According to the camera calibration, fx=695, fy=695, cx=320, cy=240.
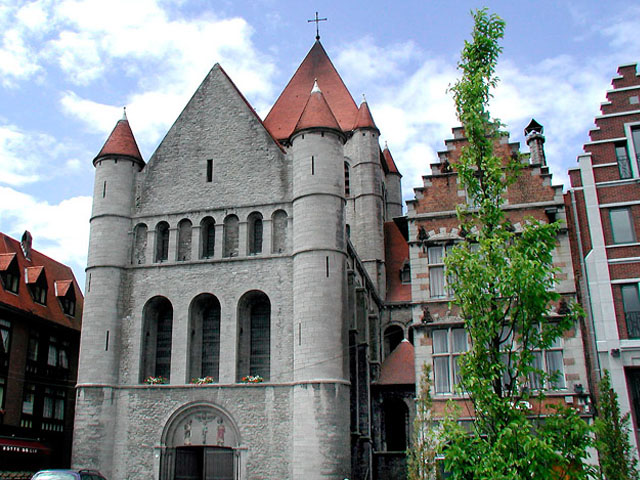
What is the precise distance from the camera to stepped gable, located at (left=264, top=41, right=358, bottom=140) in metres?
43.1

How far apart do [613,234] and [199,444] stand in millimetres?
15475

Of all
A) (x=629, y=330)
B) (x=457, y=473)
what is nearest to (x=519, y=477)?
(x=457, y=473)

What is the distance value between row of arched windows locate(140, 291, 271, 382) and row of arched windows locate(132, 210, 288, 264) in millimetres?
1795

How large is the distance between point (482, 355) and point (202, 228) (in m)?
17.0

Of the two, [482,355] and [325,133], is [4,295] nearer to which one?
[325,133]

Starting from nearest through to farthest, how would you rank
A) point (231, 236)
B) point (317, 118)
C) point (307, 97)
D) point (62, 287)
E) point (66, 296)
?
1. point (231, 236)
2. point (317, 118)
3. point (66, 296)
4. point (62, 287)
5. point (307, 97)

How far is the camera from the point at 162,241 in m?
28.1

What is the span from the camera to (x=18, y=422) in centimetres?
2862

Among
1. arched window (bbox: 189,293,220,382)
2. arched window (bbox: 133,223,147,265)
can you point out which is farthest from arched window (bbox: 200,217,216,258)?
arched window (bbox: 133,223,147,265)

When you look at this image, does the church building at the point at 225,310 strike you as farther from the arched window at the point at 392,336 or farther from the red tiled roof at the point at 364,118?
the red tiled roof at the point at 364,118

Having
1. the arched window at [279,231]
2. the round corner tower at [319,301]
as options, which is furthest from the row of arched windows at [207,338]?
the round corner tower at [319,301]

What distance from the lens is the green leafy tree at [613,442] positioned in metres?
15.5

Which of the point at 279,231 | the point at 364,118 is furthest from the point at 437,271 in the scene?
the point at 364,118

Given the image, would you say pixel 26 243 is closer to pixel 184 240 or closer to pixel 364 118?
pixel 184 240
